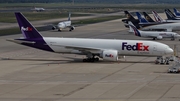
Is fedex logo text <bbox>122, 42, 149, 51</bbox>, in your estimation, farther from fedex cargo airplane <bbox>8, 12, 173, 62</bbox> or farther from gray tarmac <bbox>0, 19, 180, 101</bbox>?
gray tarmac <bbox>0, 19, 180, 101</bbox>

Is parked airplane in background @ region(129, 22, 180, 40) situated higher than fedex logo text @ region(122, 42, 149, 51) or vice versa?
parked airplane in background @ region(129, 22, 180, 40)

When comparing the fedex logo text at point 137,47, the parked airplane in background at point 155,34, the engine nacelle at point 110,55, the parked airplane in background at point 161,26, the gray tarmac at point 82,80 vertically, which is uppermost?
the parked airplane in background at point 161,26

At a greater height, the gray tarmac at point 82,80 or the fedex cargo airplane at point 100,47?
the fedex cargo airplane at point 100,47

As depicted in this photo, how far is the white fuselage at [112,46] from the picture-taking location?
63.6 meters

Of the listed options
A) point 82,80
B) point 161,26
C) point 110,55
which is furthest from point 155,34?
point 82,80

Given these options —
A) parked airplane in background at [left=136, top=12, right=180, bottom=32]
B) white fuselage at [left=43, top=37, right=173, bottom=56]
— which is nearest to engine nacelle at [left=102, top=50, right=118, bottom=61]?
white fuselage at [left=43, top=37, right=173, bottom=56]

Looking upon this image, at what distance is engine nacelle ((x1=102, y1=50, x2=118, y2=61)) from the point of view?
63250 millimetres

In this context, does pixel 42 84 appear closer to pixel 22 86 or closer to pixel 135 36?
pixel 22 86

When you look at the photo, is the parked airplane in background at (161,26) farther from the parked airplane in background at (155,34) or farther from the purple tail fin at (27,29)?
the purple tail fin at (27,29)

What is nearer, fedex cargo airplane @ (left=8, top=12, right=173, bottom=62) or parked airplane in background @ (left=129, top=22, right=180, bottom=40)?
fedex cargo airplane @ (left=8, top=12, right=173, bottom=62)

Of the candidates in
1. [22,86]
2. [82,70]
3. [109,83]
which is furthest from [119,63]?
[22,86]

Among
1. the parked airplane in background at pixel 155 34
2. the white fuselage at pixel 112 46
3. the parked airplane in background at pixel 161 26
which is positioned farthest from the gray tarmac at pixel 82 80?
the parked airplane in background at pixel 161 26

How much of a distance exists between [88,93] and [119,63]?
20.9 meters

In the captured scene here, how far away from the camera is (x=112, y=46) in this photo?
211 feet
